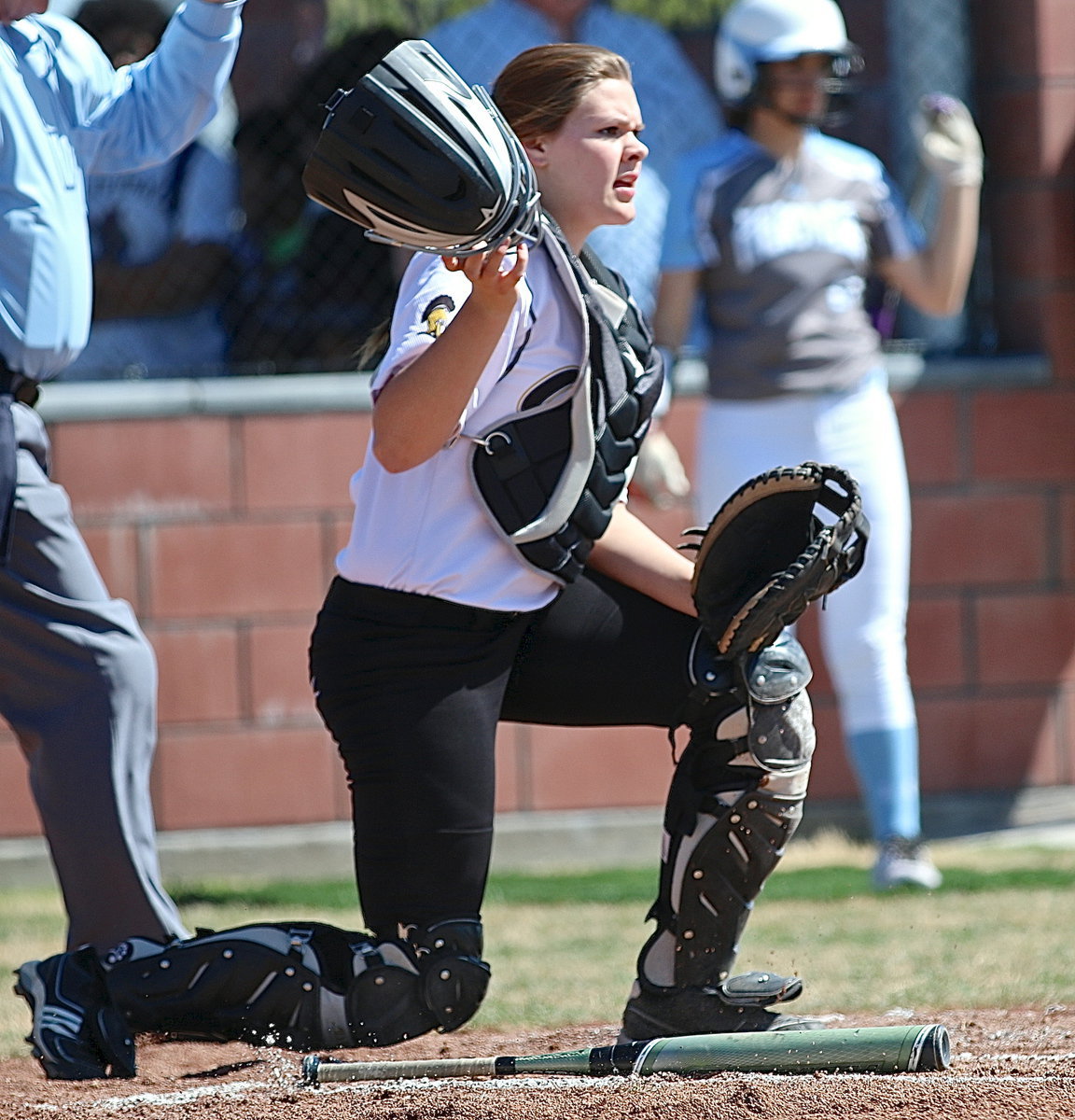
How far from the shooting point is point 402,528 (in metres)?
3.14

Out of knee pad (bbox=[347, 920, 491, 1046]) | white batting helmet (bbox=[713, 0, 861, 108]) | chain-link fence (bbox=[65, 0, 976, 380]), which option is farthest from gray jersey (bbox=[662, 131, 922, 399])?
knee pad (bbox=[347, 920, 491, 1046])

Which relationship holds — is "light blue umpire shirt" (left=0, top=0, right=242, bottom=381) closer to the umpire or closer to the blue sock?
the umpire

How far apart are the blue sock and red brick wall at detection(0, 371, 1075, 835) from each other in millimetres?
966

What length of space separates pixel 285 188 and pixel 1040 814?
319 centimetres

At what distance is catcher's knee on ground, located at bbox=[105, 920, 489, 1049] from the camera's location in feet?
10.2

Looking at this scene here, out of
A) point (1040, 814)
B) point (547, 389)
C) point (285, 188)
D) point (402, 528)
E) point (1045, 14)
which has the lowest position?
point (1040, 814)

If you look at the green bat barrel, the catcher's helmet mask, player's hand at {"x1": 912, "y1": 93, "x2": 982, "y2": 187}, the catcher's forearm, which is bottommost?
the green bat barrel

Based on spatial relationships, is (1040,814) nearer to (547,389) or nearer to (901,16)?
(901,16)

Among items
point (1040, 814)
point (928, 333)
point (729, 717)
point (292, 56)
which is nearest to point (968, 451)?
point (928, 333)

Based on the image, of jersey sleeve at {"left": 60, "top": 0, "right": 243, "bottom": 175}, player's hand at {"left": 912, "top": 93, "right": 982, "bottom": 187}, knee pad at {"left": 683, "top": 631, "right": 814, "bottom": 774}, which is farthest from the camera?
player's hand at {"left": 912, "top": 93, "right": 982, "bottom": 187}

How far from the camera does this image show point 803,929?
473cm

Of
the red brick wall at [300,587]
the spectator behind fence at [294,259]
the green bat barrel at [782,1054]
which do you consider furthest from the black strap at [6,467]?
the spectator behind fence at [294,259]

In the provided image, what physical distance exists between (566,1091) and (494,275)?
1.16 meters

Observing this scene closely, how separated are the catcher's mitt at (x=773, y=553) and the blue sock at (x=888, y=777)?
2046 millimetres
